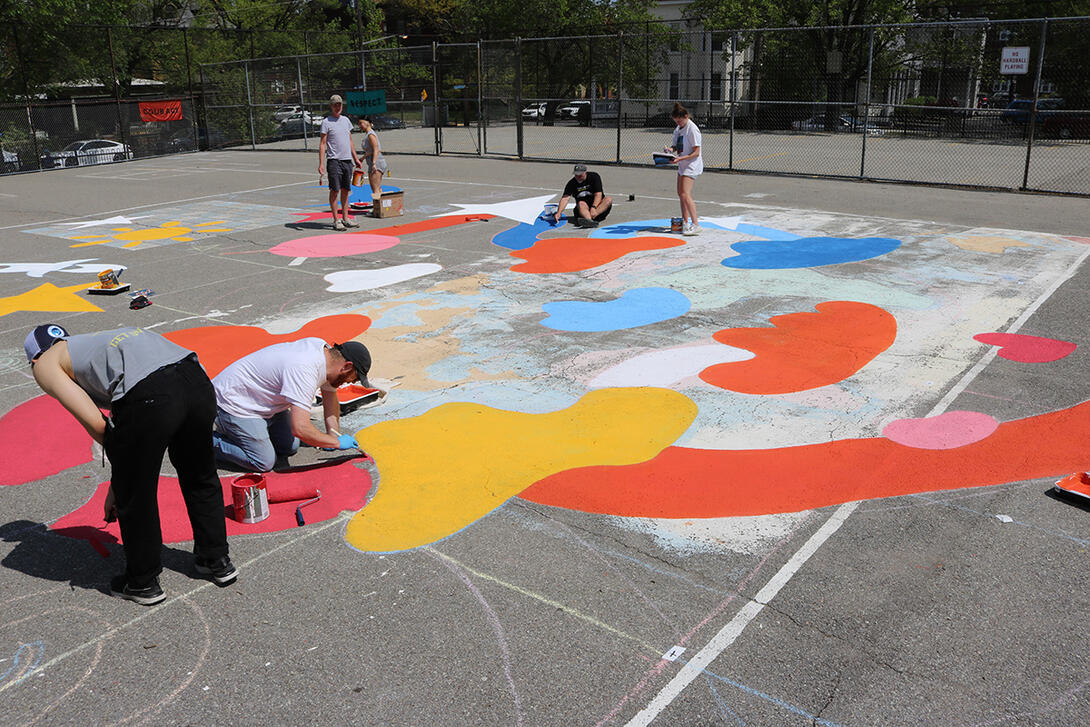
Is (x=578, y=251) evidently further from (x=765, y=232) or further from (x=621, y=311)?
(x=765, y=232)

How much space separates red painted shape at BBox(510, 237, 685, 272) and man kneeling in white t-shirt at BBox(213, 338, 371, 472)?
5.89 m

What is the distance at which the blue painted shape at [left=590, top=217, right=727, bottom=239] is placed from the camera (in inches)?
529

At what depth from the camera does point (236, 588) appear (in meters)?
4.40

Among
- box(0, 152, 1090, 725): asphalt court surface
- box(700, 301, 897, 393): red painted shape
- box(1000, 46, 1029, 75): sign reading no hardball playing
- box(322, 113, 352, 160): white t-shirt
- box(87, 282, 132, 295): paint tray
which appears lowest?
box(0, 152, 1090, 725): asphalt court surface

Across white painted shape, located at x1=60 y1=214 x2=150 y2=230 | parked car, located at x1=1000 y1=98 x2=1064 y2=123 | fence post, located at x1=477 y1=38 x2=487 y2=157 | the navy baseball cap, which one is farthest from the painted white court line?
parked car, located at x1=1000 y1=98 x2=1064 y2=123

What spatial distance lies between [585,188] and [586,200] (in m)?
0.25

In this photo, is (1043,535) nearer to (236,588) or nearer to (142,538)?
(236,588)

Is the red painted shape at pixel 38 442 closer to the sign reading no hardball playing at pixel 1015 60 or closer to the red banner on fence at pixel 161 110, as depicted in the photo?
the sign reading no hardball playing at pixel 1015 60

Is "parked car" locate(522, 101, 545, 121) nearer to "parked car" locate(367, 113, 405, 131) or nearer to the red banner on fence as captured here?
"parked car" locate(367, 113, 405, 131)

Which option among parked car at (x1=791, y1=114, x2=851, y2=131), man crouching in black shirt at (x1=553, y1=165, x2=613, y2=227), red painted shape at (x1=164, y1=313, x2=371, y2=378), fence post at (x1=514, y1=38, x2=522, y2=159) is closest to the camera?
red painted shape at (x1=164, y1=313, x2=371, y2=378)

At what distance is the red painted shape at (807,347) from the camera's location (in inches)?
284

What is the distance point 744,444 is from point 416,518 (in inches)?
96.7

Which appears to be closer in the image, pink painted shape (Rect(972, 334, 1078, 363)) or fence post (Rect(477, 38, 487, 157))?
pink painted shape (Rect(972, 334, 1078, 363))

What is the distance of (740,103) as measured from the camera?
24.1 m
